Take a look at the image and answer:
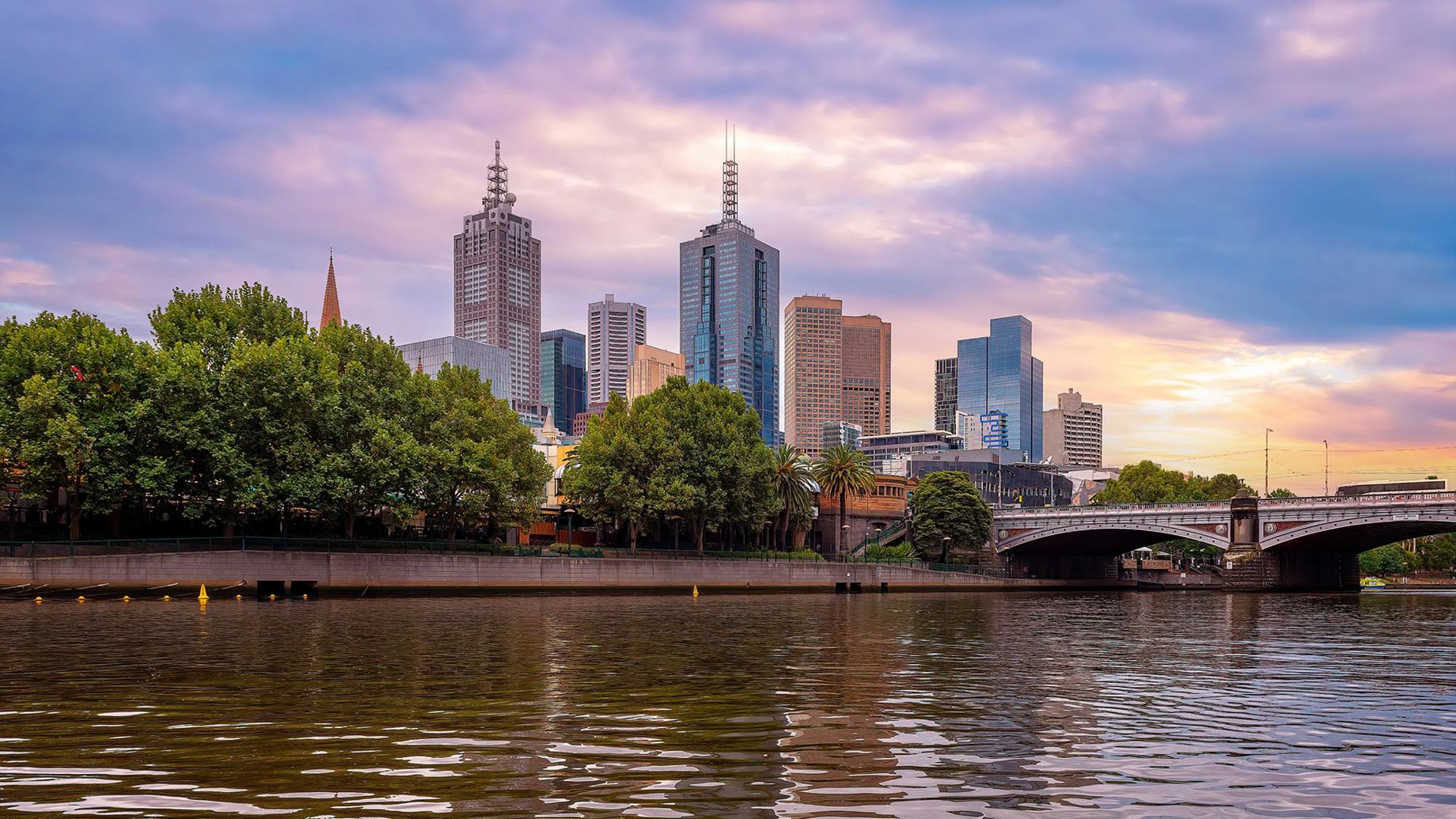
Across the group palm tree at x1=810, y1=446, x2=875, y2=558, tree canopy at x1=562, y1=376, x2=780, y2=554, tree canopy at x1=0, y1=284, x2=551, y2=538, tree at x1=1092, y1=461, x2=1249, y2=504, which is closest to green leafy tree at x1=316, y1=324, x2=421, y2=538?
tree canopy at x1=0, y1=284, x2=551, y2=538

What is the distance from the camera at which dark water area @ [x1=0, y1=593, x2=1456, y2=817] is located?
11484 millimetres

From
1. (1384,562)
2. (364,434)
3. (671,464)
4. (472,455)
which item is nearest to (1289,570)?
(671,464)

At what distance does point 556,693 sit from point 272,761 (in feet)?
23.6

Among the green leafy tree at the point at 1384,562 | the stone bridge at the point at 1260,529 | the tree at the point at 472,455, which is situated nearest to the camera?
the tree at the point at 472,455

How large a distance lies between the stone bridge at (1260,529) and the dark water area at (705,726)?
72313 mm

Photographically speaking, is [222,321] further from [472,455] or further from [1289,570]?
[1289,570]

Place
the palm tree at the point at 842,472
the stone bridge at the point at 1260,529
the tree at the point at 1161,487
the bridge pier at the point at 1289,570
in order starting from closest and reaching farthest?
the stone bridge at the point at 1260,529
the bridge pier at the point at 1289,570
the palm tree at the point at 842,472
the tree at the point at 1161,487

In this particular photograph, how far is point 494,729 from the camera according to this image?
15555 mm

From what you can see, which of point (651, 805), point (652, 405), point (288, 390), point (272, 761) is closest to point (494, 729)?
point (272, 761)

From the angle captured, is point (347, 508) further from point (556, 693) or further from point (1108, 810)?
point (1108, 810)

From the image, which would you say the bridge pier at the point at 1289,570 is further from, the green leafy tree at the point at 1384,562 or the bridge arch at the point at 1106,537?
the green leafy tree at the point at 1384,562

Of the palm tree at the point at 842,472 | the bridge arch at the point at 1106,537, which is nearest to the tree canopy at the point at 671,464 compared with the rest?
the palm tree at the point at 842,472

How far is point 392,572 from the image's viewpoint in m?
68.1

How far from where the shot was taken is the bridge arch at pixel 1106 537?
109250 millimetres
